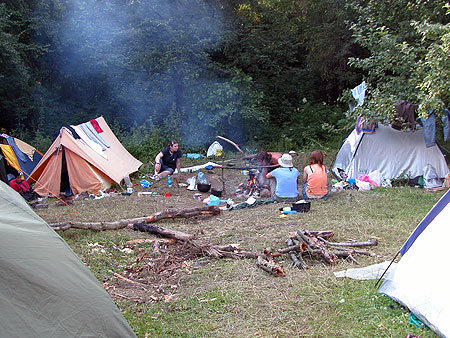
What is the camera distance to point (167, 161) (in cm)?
1054

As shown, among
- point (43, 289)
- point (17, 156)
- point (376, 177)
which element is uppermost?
point (43, 289)

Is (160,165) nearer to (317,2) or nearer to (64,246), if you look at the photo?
(64,246)

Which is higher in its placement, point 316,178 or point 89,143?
point 89,143

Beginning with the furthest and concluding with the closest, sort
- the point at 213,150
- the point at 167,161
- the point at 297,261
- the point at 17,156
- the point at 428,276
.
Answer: the point at 213,150 → the point at 17,156 → the point at 167,161 → the point at 297,261 → the point at 428,276

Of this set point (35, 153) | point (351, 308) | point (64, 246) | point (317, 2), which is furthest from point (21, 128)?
point (351, 308)

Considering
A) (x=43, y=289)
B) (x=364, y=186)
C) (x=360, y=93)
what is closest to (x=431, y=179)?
(x=364, y=186)

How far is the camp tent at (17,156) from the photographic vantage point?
9.82 m

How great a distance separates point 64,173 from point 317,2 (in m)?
9.99

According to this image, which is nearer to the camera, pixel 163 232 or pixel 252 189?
pixel 163 232

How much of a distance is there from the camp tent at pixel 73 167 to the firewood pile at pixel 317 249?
583 centimetres

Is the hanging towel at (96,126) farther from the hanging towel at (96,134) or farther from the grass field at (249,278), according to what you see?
the grass field at (249,278)

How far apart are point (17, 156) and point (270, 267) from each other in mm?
8617

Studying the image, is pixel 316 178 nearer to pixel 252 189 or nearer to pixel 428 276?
pixel 252 189

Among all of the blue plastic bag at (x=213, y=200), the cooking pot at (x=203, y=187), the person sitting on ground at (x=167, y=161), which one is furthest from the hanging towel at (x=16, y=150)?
the blue plastic bag at (x=213, y=200)
